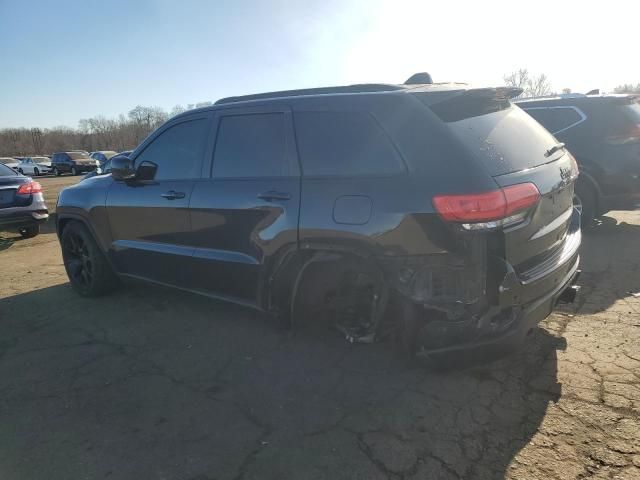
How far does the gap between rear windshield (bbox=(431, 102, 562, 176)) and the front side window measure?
2.09 metres

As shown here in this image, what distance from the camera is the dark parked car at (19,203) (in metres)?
7.85

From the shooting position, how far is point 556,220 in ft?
9.46

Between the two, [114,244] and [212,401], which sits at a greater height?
[114,244]

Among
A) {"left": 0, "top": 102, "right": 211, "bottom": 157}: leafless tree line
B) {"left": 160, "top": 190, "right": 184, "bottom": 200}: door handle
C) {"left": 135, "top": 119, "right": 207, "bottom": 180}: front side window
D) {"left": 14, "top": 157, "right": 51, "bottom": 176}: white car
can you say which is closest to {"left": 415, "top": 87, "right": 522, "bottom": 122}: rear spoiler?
{"left": 135, "top": 119, "right": 207, "bottom": 180}: front side window

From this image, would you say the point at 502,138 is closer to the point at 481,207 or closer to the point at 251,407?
the point at 481,207

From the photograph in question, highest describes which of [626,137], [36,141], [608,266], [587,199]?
[36,141]

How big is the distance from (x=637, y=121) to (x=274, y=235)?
5.17 meters

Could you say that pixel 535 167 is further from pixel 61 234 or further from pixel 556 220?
pixel 61 234

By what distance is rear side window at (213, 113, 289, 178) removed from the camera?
10.8ft

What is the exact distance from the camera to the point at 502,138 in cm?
281

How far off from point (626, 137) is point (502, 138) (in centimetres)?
404

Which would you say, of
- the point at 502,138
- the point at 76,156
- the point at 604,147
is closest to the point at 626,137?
the point at 604,147

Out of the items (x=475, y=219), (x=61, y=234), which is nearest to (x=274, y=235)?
(x=475, y=219)

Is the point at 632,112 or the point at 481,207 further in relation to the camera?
the point at 632,112
